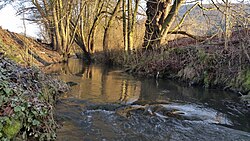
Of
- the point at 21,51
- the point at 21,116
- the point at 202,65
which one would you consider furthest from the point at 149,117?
the point at 21,51

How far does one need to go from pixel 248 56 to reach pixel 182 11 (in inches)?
278

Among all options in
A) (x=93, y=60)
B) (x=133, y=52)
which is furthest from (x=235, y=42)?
(x=93, y=60)


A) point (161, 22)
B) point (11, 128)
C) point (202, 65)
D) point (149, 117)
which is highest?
point (161, 22)

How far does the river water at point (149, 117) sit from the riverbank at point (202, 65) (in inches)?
46.9

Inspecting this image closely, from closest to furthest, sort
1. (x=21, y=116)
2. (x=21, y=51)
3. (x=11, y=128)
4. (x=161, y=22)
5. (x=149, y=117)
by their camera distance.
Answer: (x=11, y=128) → (x=21, y=116) → (x=149, y=117) → (x=21, y=51) → (x=161, y=22)

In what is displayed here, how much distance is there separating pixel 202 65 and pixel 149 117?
5.87 metres

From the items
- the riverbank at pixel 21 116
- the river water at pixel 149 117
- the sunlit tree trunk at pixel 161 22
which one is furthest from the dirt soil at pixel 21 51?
the sunlit tree trunk at pixel 161 22

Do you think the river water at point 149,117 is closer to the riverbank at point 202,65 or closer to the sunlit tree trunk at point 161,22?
the riverbank at point 202,65

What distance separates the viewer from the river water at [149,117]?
4809 millimetres

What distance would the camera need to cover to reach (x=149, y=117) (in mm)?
5980

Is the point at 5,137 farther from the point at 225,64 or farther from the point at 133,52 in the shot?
the point at 133,52

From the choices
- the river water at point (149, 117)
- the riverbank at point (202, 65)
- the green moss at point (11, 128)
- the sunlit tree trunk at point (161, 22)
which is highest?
the sunlit tree trunk at point (161, 22)

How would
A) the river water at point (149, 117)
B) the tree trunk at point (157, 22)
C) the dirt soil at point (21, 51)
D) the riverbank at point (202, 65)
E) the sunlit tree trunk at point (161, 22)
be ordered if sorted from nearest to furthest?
1. the river water at point (149, 117)
2. the dirt soil at point (21, 51)
3. the riverbank at point (202, 65)
4. the sunlit tree trunk at point (161, 22)
5. the tree trunk at point (157, 22)

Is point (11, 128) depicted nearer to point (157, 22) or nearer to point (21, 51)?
point (21, 51)
